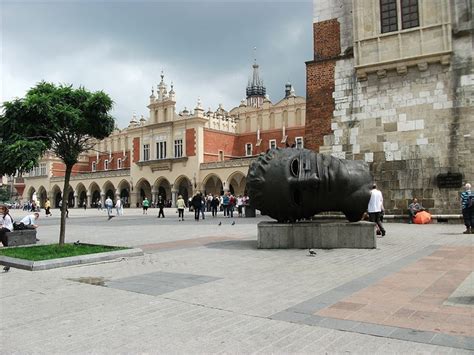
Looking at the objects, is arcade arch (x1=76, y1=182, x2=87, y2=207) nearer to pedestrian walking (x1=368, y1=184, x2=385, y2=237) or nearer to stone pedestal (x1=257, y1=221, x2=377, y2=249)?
pedestrian walking (x1=368, y1=184, x2=385, y2=237)

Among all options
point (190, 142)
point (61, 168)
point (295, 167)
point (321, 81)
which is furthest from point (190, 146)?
→ point (295, 167)

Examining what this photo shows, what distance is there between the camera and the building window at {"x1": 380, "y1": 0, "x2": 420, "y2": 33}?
51.3 feet

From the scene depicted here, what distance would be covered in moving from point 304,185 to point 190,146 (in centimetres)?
4123

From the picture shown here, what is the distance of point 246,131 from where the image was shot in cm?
5412

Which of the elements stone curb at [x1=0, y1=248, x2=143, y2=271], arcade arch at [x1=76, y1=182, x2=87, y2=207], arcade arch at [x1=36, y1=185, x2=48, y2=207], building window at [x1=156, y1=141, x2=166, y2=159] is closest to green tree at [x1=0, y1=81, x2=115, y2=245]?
stone curb at [x1=0, y1=248, x2=143, y2=271]

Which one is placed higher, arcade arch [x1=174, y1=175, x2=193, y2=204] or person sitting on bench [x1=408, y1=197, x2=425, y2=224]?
arcade arch [x1=174, y1=175, x2=193, y2=204]

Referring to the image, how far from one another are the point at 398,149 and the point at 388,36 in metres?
4.24

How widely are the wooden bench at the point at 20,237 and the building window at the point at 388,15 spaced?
14.0 m

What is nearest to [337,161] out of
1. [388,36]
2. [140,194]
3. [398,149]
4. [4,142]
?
[4,142]

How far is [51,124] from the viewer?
851 centimetres

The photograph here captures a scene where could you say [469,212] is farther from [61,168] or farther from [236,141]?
[61,168]

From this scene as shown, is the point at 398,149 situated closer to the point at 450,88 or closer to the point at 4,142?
the point at 450,88

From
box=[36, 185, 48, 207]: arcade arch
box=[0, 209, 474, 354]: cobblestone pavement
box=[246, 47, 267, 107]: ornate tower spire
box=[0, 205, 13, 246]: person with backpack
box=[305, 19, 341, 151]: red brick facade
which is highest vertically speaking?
box=[246, 47, 267, 107]: ornate tower spire

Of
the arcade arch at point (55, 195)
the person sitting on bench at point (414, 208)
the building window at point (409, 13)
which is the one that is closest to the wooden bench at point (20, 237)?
the person sitting on bench at point (414, 208)
